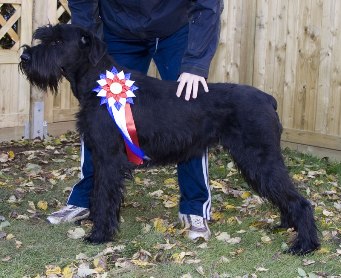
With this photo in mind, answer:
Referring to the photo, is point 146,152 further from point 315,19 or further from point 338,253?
point 315,19

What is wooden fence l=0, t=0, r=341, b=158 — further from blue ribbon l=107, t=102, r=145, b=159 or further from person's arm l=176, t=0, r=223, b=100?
blue ribbon l=107, t=102, r=145, b=159

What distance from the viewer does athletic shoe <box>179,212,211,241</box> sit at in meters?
4.39

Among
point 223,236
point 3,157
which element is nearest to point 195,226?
point 223,236

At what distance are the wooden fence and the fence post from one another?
11 mm

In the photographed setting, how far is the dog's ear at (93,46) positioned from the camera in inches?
157

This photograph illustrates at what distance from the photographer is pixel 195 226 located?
446cm

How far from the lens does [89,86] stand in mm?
4062

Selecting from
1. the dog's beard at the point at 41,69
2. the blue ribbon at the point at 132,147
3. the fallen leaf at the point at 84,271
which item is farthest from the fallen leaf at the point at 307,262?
the dog's beard at the point at 41,69

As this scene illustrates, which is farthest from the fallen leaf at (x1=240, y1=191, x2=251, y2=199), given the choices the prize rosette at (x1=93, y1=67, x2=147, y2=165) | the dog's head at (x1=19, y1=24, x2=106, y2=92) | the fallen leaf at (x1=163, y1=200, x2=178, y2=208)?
the dog's head at (x1=19, y1=24, x2=106, y2=92)

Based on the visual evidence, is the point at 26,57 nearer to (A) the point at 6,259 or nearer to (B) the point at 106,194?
(B) the point at 106,194

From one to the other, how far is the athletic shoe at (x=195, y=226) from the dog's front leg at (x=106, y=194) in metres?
0.56

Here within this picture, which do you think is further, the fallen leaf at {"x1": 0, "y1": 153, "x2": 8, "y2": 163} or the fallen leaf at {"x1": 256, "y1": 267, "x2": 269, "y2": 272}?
the fallen leaf at {"x1": 0, "y1": 153, "x2": 8, "y2": 163}

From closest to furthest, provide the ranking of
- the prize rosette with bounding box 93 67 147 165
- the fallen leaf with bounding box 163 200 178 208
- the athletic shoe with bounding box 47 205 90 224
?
the prize rosette with bounding box 93 67 147 165, the athletic shoe with bounding box 47 205 90 224, the fallen leaf with bounding box 163 200 178 208

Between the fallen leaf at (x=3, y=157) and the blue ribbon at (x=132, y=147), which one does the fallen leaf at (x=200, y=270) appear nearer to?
the blue ribbon at (x=132, y=147)
